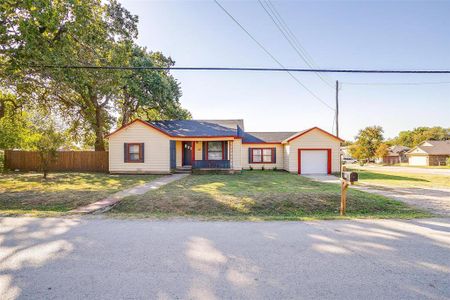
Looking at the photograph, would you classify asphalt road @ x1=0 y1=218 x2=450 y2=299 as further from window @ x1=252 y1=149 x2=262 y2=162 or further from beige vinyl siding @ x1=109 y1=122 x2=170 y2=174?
window @ x1=252 y1=149 x2=262 y2=162

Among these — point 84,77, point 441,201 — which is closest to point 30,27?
point 84,77

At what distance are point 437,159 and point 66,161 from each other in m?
63.7

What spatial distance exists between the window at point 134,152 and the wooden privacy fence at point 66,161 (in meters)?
3.54

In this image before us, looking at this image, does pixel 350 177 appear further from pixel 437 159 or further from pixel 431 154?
pixel 437 159

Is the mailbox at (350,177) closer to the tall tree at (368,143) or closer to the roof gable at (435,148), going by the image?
the tall tree at (368,143)

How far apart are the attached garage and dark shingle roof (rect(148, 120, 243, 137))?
6.39 meters

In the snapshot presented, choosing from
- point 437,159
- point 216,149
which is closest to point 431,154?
point 437,159

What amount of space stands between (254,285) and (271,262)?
73 cm

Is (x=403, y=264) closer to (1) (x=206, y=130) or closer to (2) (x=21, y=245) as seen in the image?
(2) (x=21, y=245)

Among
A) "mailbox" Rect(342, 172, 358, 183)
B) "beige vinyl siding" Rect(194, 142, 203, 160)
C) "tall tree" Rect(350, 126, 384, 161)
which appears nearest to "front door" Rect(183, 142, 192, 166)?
"beige vinyl siding" Rect(194, 142, 203, 160)

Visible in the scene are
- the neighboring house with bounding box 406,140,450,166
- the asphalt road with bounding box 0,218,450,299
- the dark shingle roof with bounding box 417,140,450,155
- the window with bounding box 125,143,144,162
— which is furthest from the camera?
the dark shingle roof with bounding box 417,140,450,155

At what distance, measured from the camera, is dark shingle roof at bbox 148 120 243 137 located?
18722mm

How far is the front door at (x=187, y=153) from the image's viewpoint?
19.9 m

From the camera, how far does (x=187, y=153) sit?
20.0 metres
